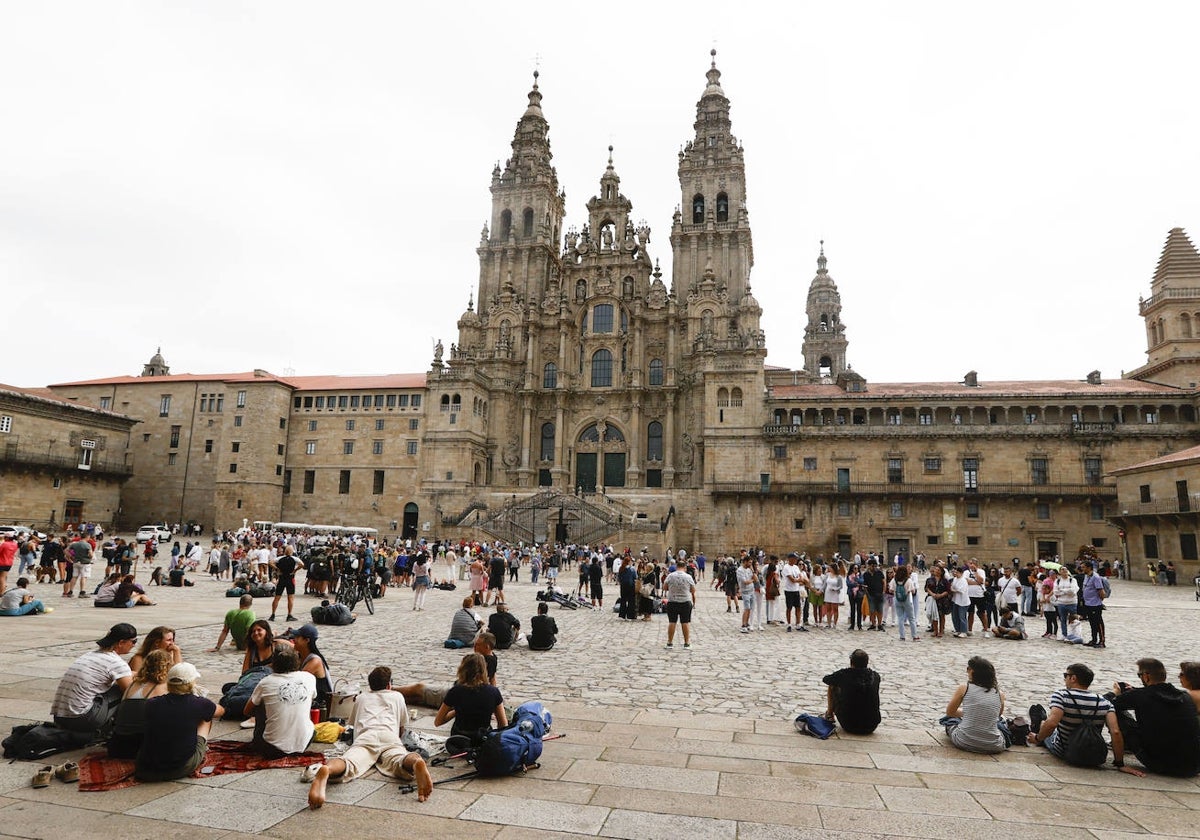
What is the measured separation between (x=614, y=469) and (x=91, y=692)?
1955 inches

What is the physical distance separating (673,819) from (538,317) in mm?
54821

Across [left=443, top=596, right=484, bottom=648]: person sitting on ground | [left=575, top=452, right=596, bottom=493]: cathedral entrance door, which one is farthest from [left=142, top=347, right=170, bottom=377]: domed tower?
[left=443, top=596, right=484, bottom=648]: person sitting on ground

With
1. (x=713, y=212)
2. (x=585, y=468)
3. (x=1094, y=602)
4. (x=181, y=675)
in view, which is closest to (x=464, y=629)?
(x=181, y=675)

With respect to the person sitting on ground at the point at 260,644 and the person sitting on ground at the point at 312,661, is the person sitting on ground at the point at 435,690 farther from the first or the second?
the person sitting on ground at the point at 260,644

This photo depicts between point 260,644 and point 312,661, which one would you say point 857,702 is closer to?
point 312,661

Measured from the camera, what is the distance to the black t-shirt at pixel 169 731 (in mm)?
5746

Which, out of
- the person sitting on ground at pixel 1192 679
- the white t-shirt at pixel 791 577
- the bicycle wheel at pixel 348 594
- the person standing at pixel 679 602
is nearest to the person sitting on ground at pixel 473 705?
the person sitting on ground at pixel 1192 679

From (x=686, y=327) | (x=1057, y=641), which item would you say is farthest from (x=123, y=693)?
(x=686, y=327)

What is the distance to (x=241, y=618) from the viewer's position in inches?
438

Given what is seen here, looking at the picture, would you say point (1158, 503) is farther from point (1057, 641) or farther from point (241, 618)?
point (241, 618)

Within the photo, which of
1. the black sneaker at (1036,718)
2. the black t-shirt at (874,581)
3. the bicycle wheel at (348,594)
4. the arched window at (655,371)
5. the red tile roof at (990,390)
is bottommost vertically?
the black sneaker at (1036,718)

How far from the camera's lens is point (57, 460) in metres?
46.7

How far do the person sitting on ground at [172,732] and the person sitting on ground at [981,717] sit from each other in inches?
284

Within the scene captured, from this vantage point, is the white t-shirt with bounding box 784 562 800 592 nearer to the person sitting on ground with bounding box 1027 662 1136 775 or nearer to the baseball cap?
the person sitting on ground with bounding box 1027 662 1136 775
